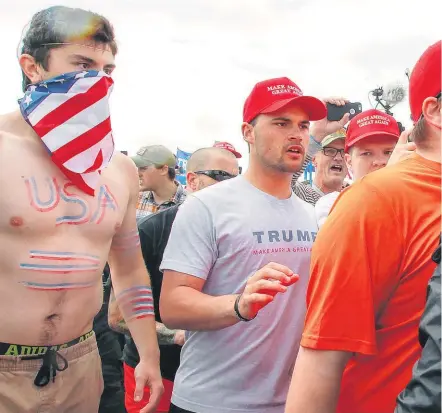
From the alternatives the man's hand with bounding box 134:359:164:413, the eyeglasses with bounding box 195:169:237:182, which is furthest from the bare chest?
the eyeglasses with bounding box 195:169:237:182

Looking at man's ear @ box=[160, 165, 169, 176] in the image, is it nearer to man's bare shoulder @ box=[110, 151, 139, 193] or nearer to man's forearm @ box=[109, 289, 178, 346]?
man's forearm @ box=[109, 289, 178, 346]

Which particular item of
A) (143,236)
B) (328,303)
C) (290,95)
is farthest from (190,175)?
(328,303)

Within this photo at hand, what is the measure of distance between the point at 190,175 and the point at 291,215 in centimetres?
173

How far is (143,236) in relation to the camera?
284 cm

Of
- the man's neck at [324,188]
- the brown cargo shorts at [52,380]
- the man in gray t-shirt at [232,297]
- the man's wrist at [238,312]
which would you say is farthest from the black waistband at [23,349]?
the man's neck at [324,188]

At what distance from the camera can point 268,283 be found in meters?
1.55

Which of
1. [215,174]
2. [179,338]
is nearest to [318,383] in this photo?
[179,338]

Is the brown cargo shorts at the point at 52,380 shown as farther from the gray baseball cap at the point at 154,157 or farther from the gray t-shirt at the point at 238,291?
the gray baseball cap at the point at 154,157

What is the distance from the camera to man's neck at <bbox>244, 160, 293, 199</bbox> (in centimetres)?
229

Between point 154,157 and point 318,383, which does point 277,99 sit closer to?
point 318,383

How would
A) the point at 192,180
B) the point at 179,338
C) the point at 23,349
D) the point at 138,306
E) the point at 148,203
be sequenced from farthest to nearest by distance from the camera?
the point at 148,203
the point at 192,180
the point at 179,338
the point at 138,306
the point at 23,349

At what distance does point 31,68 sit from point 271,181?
3.42 feet

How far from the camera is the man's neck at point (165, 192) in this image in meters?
5.54

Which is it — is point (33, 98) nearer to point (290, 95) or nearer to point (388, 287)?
point (290, 95)
